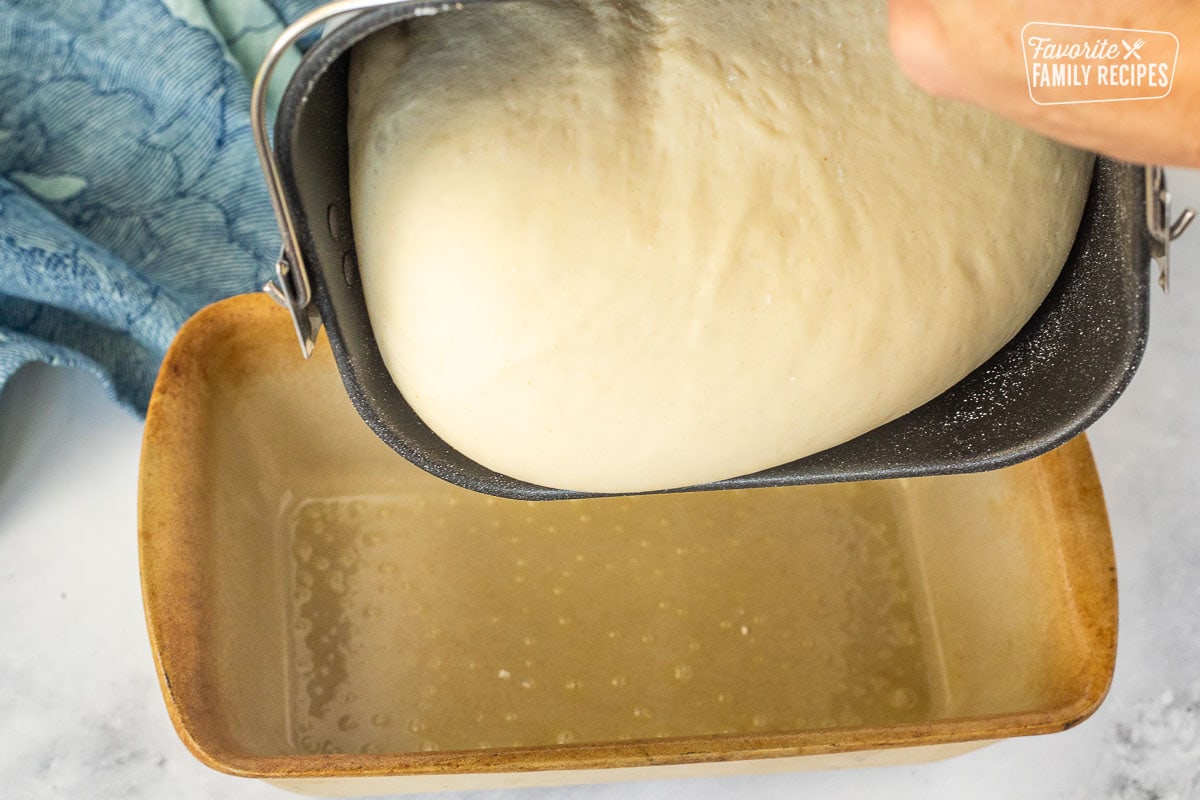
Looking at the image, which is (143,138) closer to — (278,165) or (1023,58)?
(278,165)

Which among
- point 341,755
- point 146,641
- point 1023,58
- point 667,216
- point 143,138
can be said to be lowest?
point 146,641

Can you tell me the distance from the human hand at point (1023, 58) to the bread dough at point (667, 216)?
0.11 metres

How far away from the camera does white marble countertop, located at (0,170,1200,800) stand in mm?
679

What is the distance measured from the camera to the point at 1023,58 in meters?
0.31

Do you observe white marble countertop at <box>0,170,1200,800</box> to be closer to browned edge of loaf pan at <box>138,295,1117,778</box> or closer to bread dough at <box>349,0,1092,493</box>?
browned edge of loaf pan at <box>138,295,1117,778</box>

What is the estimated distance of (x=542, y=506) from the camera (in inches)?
28.2

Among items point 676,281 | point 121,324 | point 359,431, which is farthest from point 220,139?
point 676,281

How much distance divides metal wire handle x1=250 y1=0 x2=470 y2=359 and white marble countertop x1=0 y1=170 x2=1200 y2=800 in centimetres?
40

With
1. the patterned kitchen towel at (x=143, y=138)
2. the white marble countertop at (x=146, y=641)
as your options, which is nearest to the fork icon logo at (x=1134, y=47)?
the white marble countertop at (x=146, y=641)

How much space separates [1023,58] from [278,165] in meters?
0.25

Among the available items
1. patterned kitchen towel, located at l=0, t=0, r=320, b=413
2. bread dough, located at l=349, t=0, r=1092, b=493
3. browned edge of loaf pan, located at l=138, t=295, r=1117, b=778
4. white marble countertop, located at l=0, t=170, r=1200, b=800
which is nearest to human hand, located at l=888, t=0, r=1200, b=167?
bread dough, located at l=349, t=0, r=1092, b=493

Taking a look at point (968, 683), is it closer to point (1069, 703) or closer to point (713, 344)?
point (1069, 703)

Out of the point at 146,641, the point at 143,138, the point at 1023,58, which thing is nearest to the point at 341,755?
the point at 146,641

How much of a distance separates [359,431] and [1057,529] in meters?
0.44
